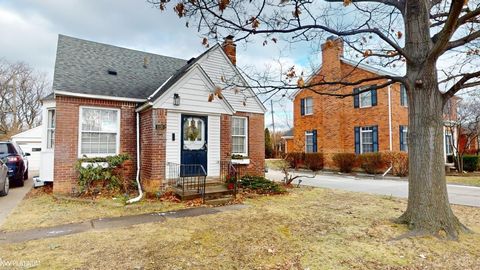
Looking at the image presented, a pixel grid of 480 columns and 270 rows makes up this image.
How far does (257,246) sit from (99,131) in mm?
7499

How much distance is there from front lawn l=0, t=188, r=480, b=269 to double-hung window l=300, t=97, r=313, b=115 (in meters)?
16.5

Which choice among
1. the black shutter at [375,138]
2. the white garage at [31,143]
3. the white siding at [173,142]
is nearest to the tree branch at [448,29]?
the white siding at [173,142]

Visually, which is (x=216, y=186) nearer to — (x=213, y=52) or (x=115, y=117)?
(x=115, y=117)

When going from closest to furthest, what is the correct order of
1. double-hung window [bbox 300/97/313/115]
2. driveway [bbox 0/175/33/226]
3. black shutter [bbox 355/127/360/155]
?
driveway [bbox 0/175/33/226], black shutter [bbox 355/127/360/155], double-hung window [bbox 300/97/313/115]

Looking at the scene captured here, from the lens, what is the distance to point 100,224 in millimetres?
5785

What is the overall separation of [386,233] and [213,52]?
31.0ft

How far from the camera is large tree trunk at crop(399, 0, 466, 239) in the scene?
524cm

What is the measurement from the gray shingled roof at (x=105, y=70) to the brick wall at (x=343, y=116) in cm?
1145

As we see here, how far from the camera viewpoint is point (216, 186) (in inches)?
359

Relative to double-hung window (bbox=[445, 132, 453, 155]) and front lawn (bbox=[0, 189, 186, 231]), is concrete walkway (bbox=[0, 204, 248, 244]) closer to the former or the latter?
front lawn (bbox=[0, 189, 186, 231])

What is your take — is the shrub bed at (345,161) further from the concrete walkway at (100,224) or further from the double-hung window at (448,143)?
the concrete walkway at (100,224)

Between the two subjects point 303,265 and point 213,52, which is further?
point 213,52

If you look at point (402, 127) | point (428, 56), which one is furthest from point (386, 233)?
point (402, 127)

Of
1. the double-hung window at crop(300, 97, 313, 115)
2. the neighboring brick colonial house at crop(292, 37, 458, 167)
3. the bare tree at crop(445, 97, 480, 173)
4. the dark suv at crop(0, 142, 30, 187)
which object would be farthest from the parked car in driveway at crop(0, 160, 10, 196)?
the bare tree at crop(445, 97, 480, 173)
